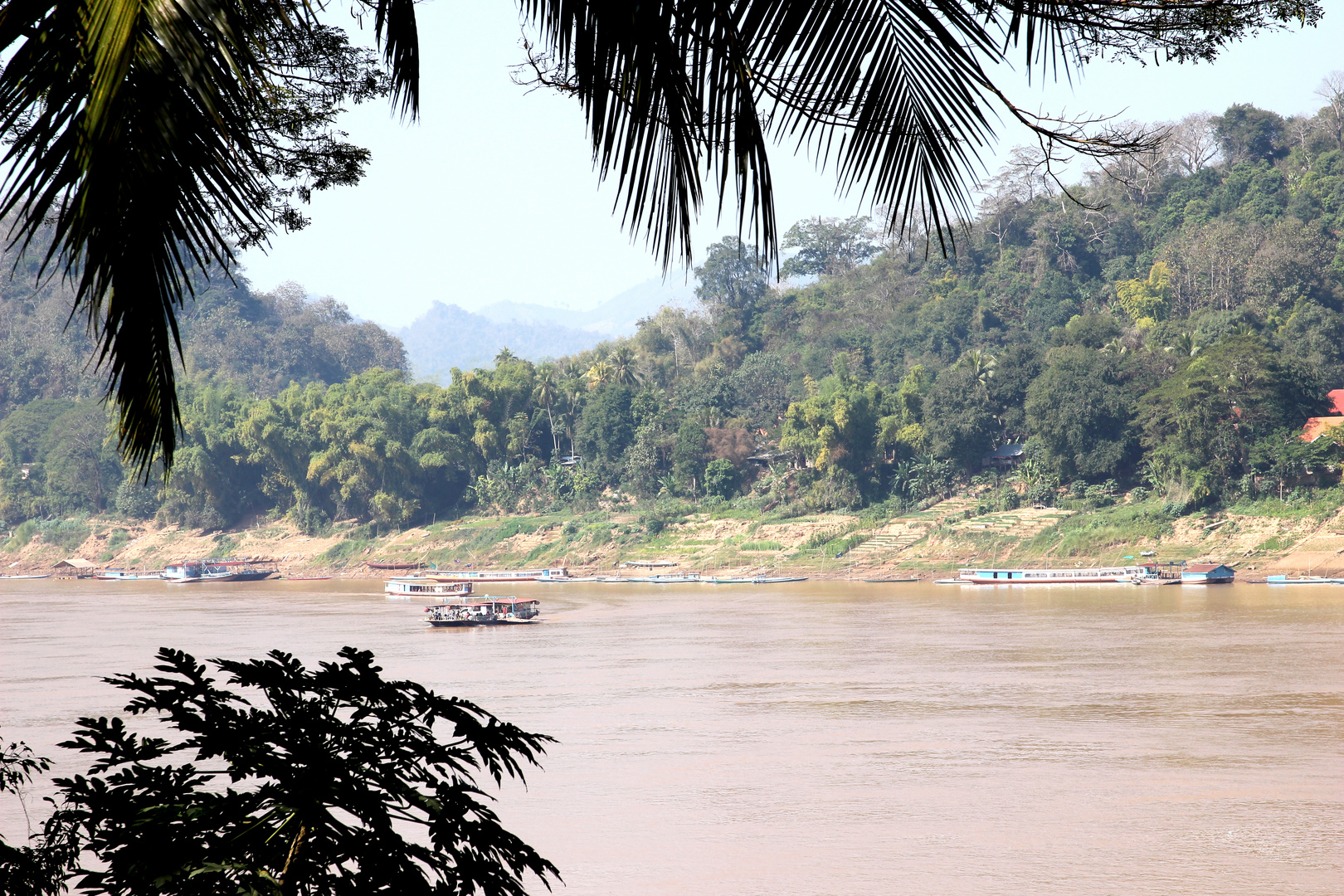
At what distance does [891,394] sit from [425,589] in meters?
19.9

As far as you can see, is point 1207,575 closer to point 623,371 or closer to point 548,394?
point 623,371

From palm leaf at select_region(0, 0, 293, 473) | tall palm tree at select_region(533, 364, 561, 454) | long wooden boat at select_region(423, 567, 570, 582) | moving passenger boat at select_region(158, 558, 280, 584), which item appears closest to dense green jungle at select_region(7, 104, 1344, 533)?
tall palm tree at select_region(533, 364, 561, 454)

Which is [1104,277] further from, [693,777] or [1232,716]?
[693,777]

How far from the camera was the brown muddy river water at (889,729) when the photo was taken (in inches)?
431

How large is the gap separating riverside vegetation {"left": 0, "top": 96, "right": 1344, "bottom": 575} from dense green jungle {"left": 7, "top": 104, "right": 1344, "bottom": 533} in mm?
134

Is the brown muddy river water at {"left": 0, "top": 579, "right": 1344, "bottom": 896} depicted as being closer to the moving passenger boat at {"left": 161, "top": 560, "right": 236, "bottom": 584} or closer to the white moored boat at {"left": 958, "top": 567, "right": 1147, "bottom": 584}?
the white moored boat at {"left": 958, "top": 567, "right": 1147, "bottom": 584}

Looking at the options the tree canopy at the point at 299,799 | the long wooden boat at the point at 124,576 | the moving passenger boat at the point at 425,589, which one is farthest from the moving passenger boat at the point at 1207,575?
the long wooden boat at the point at 124,576

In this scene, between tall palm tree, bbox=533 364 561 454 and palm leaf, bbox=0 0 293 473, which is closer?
palm leaf, bbox=0 0 293 473

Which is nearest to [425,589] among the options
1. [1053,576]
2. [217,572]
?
[217,572]

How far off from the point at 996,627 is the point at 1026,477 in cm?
1726

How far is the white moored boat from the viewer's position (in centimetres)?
3603

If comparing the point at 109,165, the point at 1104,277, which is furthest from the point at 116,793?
the point at 1104,277

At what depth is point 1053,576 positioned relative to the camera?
121 feet

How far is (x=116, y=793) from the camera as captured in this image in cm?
203
